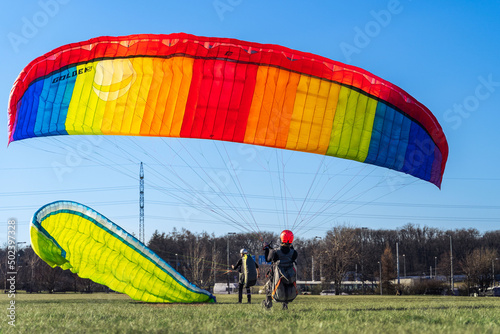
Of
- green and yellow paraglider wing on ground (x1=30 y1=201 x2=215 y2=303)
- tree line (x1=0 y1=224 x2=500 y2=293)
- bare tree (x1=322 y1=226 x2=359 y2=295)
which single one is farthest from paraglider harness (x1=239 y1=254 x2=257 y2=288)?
bare tree (x1=322 y1=226 x2=359 y2=295)

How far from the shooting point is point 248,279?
14.6m

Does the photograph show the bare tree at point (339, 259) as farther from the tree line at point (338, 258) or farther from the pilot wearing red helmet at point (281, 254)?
the pilot wearing red helmet at point (281, 254)

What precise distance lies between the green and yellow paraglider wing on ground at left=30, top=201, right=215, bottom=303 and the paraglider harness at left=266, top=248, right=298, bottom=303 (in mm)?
4752

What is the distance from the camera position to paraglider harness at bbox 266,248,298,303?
9773 millimetres

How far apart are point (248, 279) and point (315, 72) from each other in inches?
257

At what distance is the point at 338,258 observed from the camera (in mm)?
54938

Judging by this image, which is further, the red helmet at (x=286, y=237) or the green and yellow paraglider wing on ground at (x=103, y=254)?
the green and yellow paraglider wing on ground at (x=103, y=254)

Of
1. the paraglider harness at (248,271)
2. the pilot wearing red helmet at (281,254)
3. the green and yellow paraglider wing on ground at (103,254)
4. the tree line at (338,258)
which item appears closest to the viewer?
the pilot wearing red helmet at (281,254)

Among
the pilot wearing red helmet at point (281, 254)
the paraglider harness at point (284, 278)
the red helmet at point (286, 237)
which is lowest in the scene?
the paraglider harness at point (284, 278)

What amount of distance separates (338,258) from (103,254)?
143 feet

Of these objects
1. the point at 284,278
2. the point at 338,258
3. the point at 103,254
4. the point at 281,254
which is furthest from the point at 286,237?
the point at 338,258

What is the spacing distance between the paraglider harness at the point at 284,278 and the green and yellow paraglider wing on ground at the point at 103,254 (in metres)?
4.75

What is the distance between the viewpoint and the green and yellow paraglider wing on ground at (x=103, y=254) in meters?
13.7

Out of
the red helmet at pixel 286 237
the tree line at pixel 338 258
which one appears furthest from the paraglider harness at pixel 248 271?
the tree line at pixel 338 258
